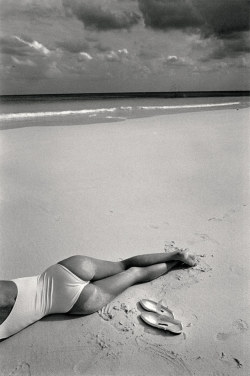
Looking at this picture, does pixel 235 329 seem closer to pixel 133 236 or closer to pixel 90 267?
pixel 90 267

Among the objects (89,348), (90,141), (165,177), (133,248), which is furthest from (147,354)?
(90,141)

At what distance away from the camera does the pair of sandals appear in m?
2.64

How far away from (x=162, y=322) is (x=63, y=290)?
780mm

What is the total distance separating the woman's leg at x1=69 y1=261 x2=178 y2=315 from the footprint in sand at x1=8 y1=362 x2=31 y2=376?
1.72ft

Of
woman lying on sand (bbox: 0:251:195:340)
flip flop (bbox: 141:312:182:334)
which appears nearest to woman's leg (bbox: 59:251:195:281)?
woman lying on sand (bbox: 0:251:195:340)

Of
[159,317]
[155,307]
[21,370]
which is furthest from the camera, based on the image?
[155,307]

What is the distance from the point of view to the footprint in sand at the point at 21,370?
232 centimetres

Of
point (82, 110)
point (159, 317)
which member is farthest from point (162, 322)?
point (82, 110)

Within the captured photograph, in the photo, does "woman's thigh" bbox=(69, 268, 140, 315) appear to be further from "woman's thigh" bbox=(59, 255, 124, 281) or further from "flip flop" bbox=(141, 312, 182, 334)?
"flip flop" bbox=(141, 312, 182, 334)

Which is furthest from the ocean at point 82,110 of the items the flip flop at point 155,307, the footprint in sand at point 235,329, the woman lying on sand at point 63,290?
the footprint in sand at point 235,329

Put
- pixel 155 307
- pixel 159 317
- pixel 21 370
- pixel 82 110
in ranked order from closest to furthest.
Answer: pixel 21 370 < pixel 159 317 < pixel 155 307 < pixel 82 110

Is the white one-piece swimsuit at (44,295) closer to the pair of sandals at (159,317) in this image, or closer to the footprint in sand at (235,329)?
the pair of sandals at (159,317)

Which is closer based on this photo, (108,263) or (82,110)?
(108,263)

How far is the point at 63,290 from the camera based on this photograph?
8.86 ft
